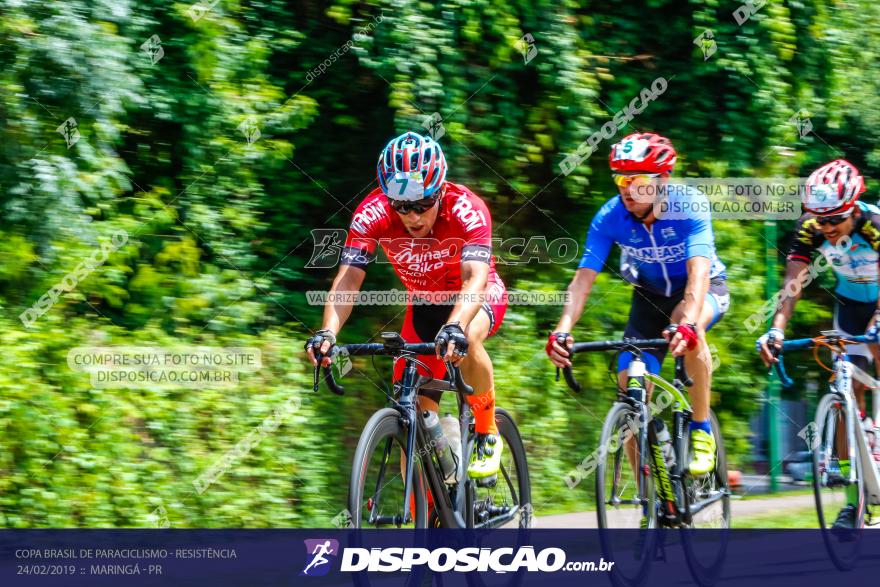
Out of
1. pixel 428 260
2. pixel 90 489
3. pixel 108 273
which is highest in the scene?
pixel 428 260

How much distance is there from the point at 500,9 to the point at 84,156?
3276mm

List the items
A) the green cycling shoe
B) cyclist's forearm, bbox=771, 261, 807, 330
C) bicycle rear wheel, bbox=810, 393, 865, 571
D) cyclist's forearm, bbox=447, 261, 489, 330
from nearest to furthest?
cyclist's forearm, bbox=447, 261, 489, 330
the green cycling shoe
bicycle rear wheel, bbox=810, 393, 865, 571
cyclist's forearm, bbox=771, 261, 807, 330

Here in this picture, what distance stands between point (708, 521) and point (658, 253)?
1.54 m

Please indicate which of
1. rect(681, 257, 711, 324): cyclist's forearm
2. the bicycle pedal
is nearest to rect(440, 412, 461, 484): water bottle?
the bicycle pedal

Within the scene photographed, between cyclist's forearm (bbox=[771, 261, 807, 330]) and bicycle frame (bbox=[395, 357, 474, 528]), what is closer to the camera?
bicycle frame (bbox=[395, 357, 474, 528])

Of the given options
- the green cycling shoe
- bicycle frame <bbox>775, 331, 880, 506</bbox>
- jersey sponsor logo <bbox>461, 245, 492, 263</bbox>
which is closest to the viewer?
jersey sponsor logo <bbox>461, 245, 492, 263</bbox>

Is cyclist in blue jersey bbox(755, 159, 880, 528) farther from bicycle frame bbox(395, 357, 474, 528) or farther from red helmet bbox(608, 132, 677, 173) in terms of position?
bicycle frame bbox(395, 357, 474, 528)

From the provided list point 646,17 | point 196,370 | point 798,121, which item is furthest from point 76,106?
point 798,121

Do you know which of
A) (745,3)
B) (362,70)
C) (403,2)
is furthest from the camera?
(745,3)

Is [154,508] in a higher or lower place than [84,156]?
lower

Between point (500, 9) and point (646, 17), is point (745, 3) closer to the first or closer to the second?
point (646, 17)

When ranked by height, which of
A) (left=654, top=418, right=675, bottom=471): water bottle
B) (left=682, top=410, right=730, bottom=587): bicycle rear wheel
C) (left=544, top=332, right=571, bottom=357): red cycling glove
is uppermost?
(left=544, top=332, right=571, bottom=357): red cycling glove

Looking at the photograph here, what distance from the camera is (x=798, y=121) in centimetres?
969

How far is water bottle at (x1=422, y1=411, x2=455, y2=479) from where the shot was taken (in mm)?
5297
